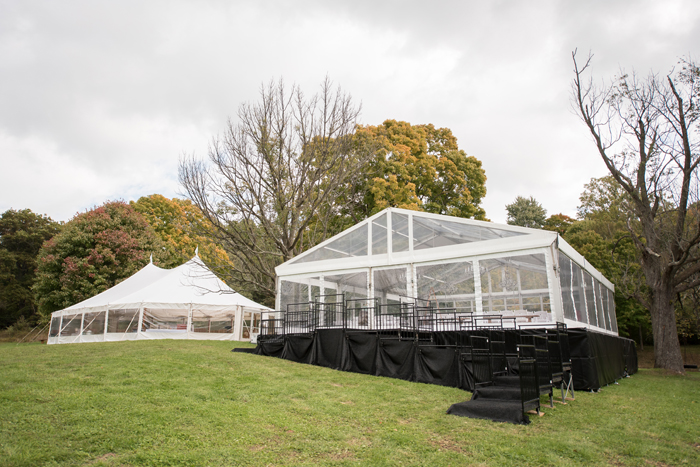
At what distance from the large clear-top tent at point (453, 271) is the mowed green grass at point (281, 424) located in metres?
2.48

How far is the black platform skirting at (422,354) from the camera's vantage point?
26.7ft

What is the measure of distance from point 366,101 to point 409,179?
5.30m

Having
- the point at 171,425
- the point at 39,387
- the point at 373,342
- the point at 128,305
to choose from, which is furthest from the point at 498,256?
the point at 128,305

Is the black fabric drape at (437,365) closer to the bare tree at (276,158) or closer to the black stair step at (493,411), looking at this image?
the black stair step at (493,411)

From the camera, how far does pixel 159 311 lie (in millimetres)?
Result: 16859

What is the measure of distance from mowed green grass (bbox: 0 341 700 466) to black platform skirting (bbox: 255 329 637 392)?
0.73 meters

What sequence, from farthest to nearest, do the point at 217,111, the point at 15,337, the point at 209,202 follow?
the point at 15,337, the point at 217,111, the point at 209,202

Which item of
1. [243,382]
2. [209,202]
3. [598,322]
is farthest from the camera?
[209,202]

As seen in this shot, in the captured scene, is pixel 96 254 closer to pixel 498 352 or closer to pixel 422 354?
pixel 422 354

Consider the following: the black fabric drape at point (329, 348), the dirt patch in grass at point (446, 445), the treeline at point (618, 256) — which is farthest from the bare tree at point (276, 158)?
the treeline at point (618, 256)

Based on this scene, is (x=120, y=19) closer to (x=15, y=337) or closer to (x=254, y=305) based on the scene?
(x=254, y=305)

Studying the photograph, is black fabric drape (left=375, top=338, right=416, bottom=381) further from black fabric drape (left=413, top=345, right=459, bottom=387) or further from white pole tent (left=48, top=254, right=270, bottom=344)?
white pole tent (left=48, top=254, right=270, bottom=344)

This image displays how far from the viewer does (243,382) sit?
22.9 ft

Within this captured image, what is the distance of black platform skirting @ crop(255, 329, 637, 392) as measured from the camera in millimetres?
8141
